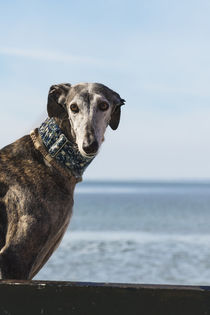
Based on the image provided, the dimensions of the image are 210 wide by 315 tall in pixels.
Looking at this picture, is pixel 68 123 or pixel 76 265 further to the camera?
pixel 76 265

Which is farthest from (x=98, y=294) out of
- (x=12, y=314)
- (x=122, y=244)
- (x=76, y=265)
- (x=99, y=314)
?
(x=122, y=244)

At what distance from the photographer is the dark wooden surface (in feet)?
8.24

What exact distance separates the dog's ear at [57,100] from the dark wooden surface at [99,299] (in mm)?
1367

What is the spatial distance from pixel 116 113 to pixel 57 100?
35 centimetres

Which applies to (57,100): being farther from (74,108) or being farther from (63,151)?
(63,151)

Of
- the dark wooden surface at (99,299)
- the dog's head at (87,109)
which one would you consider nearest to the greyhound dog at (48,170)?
the dog's head at (87,109)

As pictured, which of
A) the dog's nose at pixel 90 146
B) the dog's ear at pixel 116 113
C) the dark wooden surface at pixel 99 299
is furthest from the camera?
the dog's ear at pixel 116 113

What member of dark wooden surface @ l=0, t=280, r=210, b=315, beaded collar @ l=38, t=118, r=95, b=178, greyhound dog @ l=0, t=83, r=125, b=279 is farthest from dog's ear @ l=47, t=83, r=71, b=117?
dark wooden surface @ l=0, t=280, r=210, b=315

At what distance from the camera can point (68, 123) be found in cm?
366

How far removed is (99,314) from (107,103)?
138cm

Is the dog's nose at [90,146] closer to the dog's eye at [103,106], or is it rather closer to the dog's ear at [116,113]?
the dog's eye at [103,106]

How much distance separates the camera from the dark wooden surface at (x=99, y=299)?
2.51 meters

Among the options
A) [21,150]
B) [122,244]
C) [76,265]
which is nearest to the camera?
[21,150]

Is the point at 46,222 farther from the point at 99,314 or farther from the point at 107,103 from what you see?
the point at 99,314
